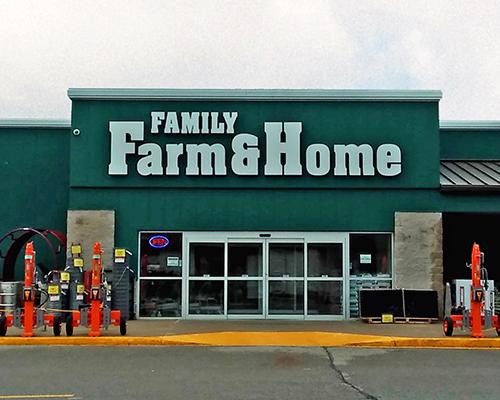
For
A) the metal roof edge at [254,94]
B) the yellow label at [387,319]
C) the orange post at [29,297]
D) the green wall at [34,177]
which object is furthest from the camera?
the green wall at [34,177]

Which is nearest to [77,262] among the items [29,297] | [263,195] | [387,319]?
[29,297]

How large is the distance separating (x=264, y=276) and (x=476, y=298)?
18.5 feet

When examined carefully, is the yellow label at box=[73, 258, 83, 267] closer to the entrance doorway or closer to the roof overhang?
the entrance doorway

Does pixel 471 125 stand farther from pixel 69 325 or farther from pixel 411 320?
pixel 69 325

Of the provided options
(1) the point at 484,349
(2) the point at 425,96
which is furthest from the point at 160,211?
(1) the point at 484,349

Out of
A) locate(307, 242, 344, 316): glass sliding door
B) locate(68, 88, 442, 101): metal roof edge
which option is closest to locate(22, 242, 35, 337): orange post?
locate(68, 88, 442, 101): metal roof edge

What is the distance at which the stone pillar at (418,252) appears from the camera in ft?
62.1

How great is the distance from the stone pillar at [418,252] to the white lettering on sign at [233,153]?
4.39 ft

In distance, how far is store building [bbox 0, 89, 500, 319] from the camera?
62.5 ft

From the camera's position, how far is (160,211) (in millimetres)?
19219

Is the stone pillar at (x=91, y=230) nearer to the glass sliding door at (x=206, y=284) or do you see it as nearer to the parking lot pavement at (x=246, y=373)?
the glass sliding door at (x=206, y=284)

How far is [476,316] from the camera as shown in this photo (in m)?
15.1

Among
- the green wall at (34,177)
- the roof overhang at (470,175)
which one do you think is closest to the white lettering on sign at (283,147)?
the roof overhang at (470,175)

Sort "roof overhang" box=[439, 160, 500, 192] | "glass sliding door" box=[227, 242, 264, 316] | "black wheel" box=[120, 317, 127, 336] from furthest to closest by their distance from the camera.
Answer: "glass sliding door" box=[227, 242, 264, 316]
"roof overhang" box=[439, 160, 500, 192]
"black wheel" box=[120, 317, 127, 336]
